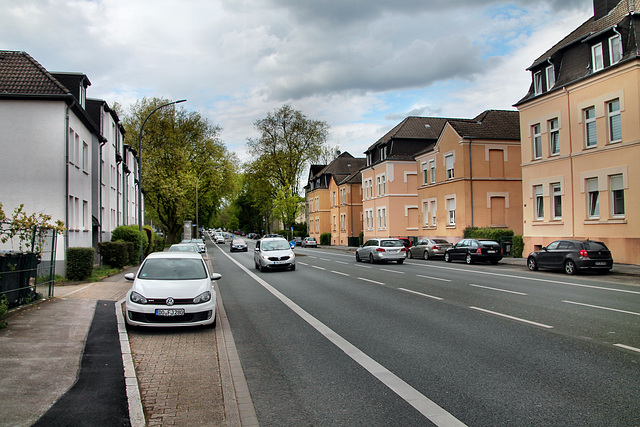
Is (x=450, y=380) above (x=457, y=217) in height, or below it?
below

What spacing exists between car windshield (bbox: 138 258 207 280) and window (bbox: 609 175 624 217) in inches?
776

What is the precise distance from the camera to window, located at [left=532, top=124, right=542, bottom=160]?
28.1 meters

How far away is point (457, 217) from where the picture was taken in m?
37.6

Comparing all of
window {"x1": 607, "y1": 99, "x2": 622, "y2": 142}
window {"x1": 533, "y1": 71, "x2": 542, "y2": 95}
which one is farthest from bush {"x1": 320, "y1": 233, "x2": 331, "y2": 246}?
window {"x1": 607, "y1": 99, "x2": 622, "y2": 142}

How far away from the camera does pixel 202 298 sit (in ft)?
30.6

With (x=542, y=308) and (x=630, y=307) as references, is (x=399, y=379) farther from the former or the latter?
(x=630, y=307)

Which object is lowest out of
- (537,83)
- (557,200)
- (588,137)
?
(557,200)

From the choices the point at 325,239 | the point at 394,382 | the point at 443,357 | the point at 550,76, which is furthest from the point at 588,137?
the point at 325,239

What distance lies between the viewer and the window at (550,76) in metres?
26.8

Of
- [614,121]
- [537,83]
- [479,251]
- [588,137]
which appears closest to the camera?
[614,121]

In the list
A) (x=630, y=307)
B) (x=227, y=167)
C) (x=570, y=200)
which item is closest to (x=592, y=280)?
(x=630, y=307)

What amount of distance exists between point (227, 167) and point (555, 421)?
196 feet

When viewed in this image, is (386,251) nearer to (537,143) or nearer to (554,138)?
(537,143)

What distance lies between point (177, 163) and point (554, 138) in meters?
38.9
